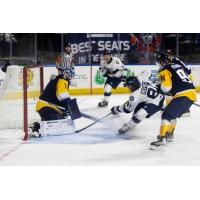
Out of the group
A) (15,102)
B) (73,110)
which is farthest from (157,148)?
(15,102)

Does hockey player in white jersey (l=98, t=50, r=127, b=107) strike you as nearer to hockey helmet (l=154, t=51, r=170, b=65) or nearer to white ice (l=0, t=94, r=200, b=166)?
white ice (l=0, t=94, r=200, b=166)

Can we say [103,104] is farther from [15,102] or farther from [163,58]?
[163,58]

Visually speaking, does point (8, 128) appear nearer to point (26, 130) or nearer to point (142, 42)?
point (26, 130)

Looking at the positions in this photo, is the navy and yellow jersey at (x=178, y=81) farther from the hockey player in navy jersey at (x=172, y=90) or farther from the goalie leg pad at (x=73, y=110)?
the goalie leg pad at (x=73, y=110)

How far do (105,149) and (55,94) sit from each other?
88cm

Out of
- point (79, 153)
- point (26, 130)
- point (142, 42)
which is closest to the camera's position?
point (79, 153)

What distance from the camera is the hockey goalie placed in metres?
4.71

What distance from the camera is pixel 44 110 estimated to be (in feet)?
15.9

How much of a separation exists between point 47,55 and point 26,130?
600 centimetres

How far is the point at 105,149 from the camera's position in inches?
168

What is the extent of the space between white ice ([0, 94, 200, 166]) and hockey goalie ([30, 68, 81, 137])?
0.10m

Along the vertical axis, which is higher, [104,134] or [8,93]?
[8,93]

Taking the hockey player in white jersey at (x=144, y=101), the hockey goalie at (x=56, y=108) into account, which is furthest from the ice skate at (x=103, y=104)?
the hockey goalie at (x=56, y=108)

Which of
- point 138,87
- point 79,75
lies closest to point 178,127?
point 138,87
